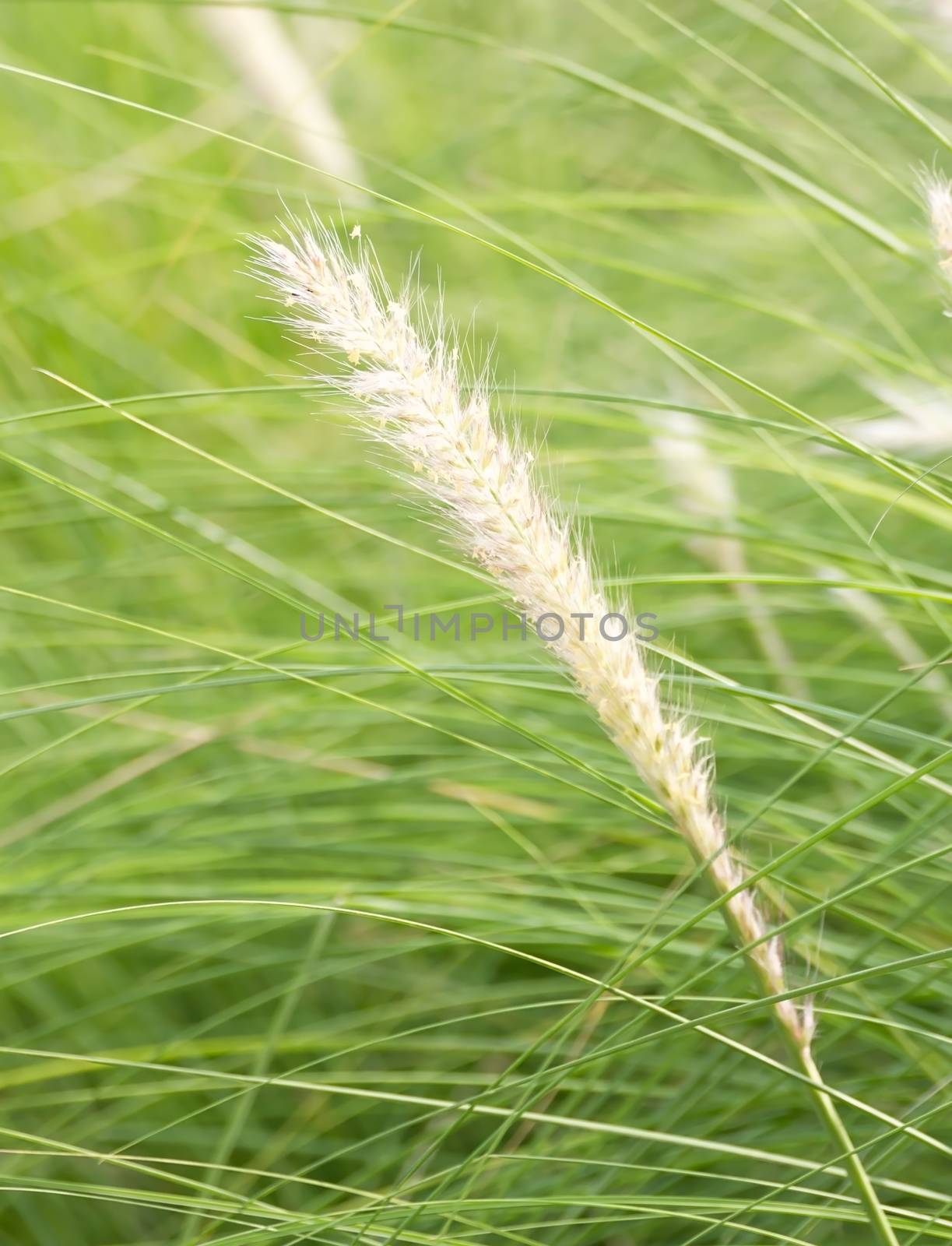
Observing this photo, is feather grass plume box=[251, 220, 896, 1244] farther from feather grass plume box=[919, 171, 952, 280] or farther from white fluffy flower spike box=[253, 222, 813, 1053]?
feather grass plume box=[919, 171, 952, 280]

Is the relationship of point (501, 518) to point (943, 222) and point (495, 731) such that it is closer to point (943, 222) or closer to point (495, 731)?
point (943, 222)

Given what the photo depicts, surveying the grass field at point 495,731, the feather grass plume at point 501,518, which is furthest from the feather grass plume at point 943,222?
the feather grass plume at point 501,518

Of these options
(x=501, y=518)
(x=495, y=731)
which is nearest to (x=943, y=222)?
(x=501, y=518)

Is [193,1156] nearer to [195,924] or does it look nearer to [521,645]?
[195,924]

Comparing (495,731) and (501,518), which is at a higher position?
(501,518)

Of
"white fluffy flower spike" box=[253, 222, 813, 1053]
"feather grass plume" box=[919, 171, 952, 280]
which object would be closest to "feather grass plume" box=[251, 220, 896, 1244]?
"white fluffy flower spike" box=[253, 222, 813, 1053]

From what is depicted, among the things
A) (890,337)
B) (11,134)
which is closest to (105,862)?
(890,337)
